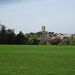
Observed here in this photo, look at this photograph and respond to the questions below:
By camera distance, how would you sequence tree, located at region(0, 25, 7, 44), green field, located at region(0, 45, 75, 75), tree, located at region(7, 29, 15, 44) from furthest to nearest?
tree, located at region(7, 29, 15, 44) < tree, located at region(0, 25, 7, 44) < green field, located at region(0, 45, 75, 75)

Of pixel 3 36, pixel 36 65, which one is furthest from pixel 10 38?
pixel 36 65

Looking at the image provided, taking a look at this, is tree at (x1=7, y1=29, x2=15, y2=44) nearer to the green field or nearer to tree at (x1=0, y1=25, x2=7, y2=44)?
tree at (x1=0, y1=25, x2=7, y2=44)

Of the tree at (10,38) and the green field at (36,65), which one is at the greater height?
the tree at (10,38)

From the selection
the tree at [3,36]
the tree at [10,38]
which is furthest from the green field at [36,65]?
the tree at [10,38]

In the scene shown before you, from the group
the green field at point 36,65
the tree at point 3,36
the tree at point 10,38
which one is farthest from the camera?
the tree at point 10,38

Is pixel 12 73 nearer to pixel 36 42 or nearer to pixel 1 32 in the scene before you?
pixel 1 32

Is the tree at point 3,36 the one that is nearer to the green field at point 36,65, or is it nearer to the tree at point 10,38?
the tree at point 10,38

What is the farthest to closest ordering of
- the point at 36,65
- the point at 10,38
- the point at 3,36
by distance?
the point at 10,38, the point at 3,36, the point at 36,65

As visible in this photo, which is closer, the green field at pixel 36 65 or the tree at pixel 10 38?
the green field at pixel 36 65

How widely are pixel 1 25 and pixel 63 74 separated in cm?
5346

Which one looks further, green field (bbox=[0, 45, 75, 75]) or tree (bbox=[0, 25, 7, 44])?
tree (bbox=[0, 25, 7, 44])

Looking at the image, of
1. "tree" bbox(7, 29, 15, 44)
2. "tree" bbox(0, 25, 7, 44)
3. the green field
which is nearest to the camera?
the green field

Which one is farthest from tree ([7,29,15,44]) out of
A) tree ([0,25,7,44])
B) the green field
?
the green field

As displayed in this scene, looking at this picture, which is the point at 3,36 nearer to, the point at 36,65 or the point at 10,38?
the point at 10,38
